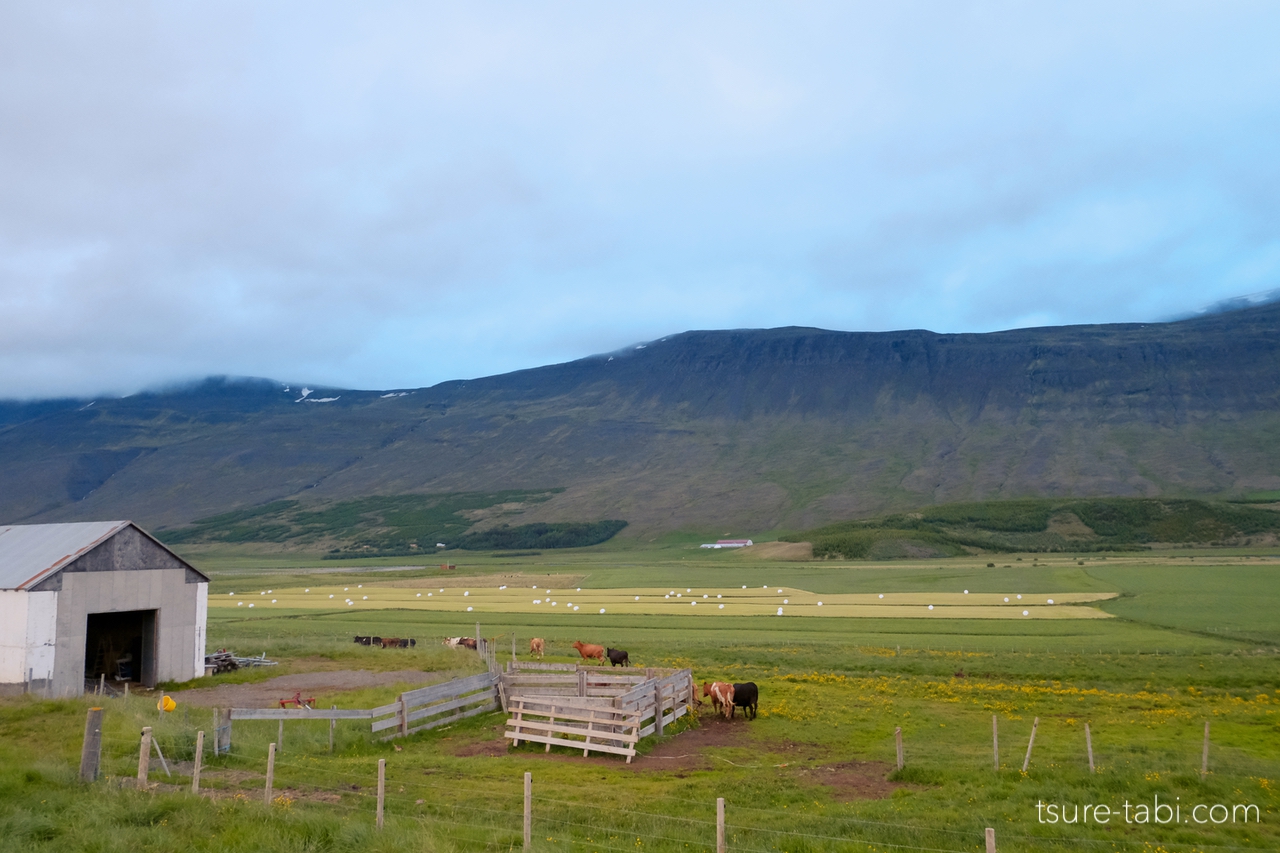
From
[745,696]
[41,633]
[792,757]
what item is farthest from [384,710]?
[41,633]

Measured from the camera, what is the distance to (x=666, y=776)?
1886cm

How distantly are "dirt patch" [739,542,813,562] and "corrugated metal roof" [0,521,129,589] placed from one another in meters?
114

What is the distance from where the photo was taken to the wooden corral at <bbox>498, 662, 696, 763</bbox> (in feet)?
70.3

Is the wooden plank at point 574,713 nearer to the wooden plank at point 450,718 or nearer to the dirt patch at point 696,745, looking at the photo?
the dirt patch at point 696,745

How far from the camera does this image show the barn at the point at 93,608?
2856cm

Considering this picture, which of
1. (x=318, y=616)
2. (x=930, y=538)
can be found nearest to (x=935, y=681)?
(x=318, y=616)

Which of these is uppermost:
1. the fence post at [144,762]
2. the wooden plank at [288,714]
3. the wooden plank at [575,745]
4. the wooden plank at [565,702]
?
the fence post at [144,762]

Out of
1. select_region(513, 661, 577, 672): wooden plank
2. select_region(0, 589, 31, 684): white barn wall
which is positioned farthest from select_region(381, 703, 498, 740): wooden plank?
select_region(0, 589, 31, 684): white barn wall

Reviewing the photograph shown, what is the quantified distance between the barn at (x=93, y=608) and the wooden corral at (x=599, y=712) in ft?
49.9

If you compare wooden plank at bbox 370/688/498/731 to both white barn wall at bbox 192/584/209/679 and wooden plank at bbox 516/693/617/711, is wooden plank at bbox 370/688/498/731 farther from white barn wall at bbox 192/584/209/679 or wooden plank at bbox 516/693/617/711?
white barn wall at bbox 192/584/209/679

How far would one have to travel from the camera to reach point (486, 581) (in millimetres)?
104500

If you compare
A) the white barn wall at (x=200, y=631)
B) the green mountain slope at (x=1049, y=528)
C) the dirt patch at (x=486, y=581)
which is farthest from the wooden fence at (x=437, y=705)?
the green mountain slope at (x=1049, y=528)

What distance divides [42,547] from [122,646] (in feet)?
22.0

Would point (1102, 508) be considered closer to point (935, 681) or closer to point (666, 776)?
point (935, 681)
